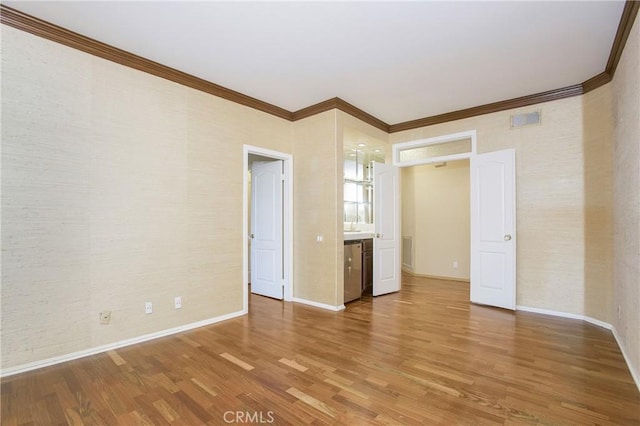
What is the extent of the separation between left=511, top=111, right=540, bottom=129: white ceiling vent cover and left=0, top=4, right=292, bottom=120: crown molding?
362cm

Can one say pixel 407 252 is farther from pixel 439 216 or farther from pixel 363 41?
pixel 363 41

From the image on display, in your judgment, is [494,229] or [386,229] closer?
[494,229]

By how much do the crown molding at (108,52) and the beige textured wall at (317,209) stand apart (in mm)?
990

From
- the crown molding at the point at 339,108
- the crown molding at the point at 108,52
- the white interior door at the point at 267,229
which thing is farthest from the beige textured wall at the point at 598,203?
the crown molding at the point at 108,52

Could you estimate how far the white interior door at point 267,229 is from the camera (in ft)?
15.5

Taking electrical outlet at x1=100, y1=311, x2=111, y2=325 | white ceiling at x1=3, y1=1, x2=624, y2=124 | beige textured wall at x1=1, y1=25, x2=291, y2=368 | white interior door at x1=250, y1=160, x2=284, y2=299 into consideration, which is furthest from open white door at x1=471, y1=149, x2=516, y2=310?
electrical outlet at x1=100, y1=311, x2=111, y2=325

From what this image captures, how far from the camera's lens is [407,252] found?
7.10 m

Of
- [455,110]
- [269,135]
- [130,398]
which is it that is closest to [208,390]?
[130,398]

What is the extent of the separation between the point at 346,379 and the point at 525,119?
4079 mm

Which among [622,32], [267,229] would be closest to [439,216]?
[267,229]

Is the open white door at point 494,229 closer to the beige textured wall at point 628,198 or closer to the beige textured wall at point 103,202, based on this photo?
the beige textured wall at point 628,198

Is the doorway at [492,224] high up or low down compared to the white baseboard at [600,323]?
up

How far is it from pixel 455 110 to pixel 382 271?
9.03ft

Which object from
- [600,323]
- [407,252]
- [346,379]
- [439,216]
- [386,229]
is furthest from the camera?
[407,252]
